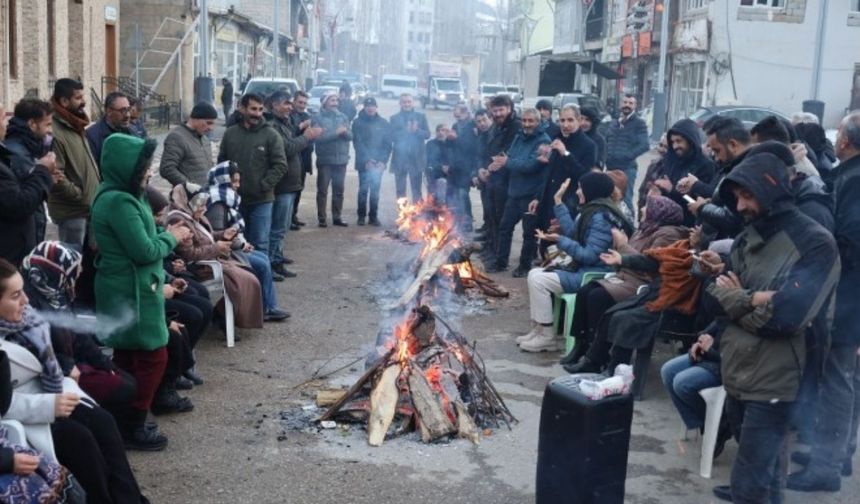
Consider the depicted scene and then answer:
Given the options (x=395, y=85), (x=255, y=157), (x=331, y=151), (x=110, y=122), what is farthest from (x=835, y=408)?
(x=395, y=85)

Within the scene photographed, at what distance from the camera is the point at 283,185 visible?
414 inches

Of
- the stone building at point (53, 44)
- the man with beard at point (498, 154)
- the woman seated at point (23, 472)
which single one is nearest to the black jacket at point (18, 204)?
the woman seated at point (23, 472)

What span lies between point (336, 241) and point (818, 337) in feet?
29.1

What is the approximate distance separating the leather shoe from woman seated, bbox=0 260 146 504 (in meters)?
3.21

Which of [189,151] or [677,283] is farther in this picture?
[189,151]

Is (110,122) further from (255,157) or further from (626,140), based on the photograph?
(626,140)

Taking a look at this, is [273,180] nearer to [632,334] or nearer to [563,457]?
[632,334]

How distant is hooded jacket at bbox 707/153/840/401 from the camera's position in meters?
4.24

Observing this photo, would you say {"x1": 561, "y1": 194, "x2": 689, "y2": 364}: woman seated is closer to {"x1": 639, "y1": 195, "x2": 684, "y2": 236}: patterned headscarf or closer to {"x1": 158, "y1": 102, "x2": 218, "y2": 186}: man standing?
{"x1": 639, "y1": 195, "x2": 684, "y2": 236}: patterned headscarf

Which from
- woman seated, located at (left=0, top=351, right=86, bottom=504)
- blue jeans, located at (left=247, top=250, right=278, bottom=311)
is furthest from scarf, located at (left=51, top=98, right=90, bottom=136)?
woman seated, located at (left=0, top=351, right=86, bottom=504)

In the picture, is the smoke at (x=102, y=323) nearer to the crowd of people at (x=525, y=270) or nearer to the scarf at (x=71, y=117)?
the crowd of people at (x=525, y=270)

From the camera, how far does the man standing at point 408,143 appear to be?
14266mm

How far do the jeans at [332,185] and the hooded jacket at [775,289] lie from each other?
9532 millimetres

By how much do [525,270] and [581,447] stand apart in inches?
256
